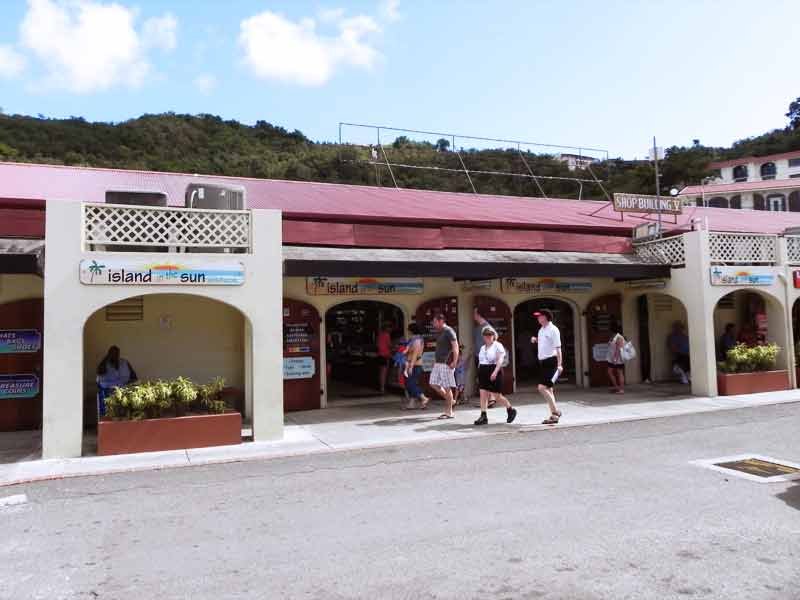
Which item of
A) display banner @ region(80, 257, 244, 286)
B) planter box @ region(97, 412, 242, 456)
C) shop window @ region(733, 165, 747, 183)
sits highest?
shop window @ region(733, 165, 747, 183)

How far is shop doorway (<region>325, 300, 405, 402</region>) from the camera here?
1281 cm

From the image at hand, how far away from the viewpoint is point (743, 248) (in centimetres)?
1271

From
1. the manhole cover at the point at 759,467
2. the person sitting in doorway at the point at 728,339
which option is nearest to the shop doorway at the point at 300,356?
the manhole cover at the point at 759,467

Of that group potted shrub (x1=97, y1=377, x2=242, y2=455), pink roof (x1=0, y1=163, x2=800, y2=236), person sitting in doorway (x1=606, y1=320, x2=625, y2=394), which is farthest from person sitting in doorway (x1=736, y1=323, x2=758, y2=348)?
potted shrub (x1=97, y1=377, x2=242, y2=455)

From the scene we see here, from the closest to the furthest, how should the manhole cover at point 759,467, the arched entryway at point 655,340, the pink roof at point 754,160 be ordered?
the manhole cover at point 759,467 → the arched entryway at point 655,340 → the pink roof at point 754,160

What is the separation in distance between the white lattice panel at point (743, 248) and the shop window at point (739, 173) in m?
62.8

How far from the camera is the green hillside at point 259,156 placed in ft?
115

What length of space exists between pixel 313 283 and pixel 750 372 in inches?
368

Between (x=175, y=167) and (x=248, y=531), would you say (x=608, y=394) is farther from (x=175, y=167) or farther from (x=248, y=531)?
(x=175, y=167)

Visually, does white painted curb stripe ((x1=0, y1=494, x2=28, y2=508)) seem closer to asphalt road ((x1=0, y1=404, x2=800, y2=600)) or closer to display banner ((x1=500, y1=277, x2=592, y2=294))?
asphalt road ((x1=0, y1=404, x2=800, y2=600))

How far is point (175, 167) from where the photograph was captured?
41.0 m

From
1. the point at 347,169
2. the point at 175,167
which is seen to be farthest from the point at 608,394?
the point at 175,167

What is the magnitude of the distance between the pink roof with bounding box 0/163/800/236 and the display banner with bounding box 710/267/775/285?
3.07 meters

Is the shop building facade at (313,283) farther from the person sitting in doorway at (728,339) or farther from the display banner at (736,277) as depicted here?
the person sitting in doorway at (728,339)
